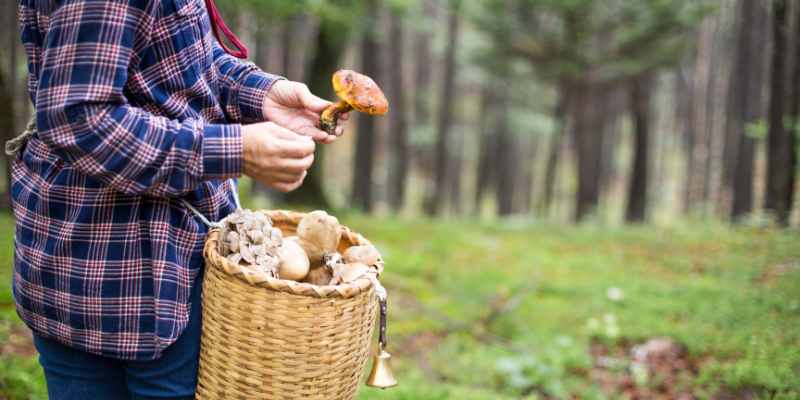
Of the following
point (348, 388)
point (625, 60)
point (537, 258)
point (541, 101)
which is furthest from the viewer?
point (541, 101)

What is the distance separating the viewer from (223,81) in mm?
1854

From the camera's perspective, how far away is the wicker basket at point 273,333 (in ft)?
4.70

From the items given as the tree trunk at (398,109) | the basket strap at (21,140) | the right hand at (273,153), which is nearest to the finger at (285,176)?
the right hand at (273,153)

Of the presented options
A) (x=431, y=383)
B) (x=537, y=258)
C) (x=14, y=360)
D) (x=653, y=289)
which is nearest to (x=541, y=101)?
(x=537, y=258)

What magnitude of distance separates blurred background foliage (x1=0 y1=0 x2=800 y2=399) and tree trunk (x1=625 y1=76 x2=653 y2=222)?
0.05 m

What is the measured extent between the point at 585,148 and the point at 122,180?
1443cm

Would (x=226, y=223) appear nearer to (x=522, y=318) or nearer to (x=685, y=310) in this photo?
(x=522, y=318)

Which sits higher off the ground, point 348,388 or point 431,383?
point 348,388

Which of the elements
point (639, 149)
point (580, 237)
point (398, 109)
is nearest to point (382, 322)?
point (580, 237)

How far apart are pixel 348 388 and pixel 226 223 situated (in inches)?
21.6

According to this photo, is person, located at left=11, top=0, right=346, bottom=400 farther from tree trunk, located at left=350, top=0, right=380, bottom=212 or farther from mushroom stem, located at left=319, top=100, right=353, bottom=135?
tree trunk, located at left=350, top=0, right=380, bottom=212

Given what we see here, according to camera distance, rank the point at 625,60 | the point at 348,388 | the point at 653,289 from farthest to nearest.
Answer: the point at 625,60
the point at 653,289
the point at 348,388

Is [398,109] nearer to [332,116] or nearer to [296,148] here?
[332,116]

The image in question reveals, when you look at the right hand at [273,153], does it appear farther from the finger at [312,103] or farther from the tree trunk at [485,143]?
the tree trunk at [485,143]
